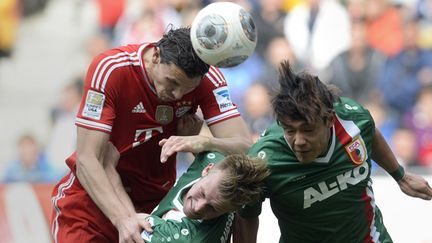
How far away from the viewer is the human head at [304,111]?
4062mm

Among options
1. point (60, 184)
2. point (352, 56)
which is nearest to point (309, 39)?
point (352, 56)

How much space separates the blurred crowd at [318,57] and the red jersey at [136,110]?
3777mm

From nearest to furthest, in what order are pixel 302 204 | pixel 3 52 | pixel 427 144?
pixel 302 204, pixel 427 144, pixel 3 52

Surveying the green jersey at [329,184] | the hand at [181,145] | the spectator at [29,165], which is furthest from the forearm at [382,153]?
the spectator at [29,165]

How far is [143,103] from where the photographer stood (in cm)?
479

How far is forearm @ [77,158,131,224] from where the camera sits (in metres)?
4.48

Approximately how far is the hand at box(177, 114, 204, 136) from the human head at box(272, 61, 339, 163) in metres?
0.81

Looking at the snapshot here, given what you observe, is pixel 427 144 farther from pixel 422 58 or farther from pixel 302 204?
pixel 302 204

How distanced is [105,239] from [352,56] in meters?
4.97

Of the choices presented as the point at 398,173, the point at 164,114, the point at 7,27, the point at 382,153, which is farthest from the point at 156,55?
the point at 7,27

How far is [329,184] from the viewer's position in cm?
440

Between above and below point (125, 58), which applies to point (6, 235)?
below

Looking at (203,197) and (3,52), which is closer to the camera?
(203,197)

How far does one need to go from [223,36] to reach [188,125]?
602 millimetres
